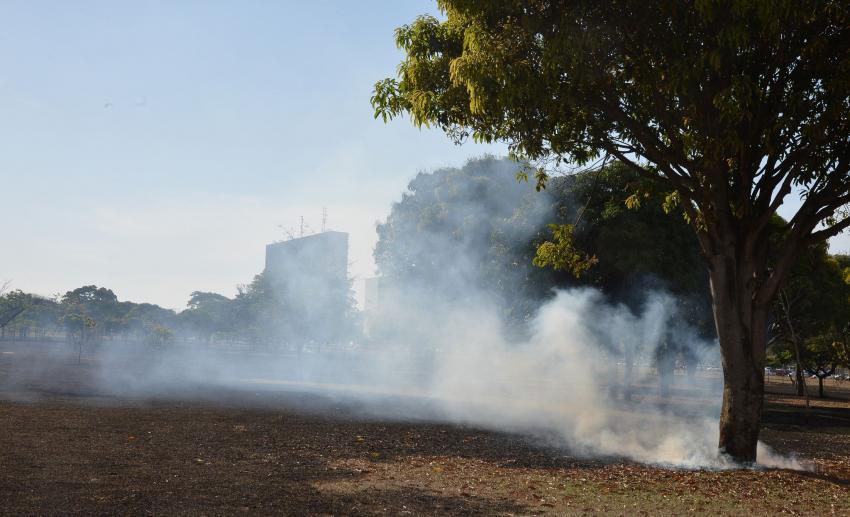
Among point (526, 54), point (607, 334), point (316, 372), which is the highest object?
point (526, 54)

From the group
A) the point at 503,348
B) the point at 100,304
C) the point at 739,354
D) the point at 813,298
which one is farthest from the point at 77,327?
the point at 739,354

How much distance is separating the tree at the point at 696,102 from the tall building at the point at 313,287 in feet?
132

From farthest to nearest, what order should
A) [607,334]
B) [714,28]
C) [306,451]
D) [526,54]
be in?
[607,334]
[306,451]
[526,54]
[714,28]

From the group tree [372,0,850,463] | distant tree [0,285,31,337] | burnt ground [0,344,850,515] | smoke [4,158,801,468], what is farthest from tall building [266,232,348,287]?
tree [372,0,850,463]

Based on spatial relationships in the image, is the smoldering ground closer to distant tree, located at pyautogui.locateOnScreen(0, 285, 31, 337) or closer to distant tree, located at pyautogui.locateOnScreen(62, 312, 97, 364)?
distant tree, located at pyautogui.locateOnScreen(62, 312, 97, 364)

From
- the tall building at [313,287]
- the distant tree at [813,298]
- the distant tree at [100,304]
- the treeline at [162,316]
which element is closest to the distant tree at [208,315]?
the treeline at [162,316]

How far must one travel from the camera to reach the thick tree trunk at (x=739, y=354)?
36.2ft

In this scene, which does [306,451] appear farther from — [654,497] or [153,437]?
[654,497]

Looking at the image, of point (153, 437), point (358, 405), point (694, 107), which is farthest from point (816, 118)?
point (358, 405)

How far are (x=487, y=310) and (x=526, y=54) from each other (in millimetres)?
19424

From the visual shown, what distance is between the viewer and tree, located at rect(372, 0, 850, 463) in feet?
31.7

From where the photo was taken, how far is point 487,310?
29094 mm

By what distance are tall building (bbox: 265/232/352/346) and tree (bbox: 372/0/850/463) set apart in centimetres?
4024

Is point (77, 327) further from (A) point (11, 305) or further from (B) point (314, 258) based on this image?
(B) point (314, 258)
